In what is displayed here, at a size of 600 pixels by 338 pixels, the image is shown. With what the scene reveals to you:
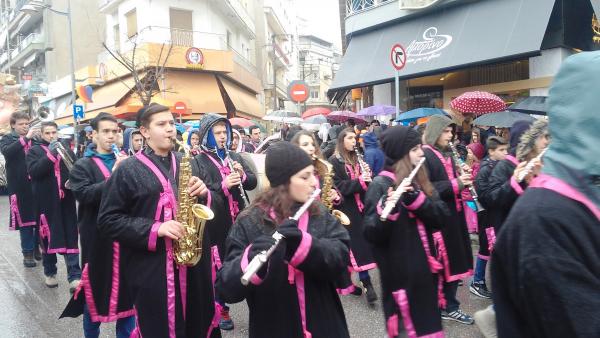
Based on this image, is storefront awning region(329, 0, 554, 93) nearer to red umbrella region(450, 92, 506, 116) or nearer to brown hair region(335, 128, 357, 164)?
red umbrella region(450, 92, 506, 116)

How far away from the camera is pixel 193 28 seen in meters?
27.3

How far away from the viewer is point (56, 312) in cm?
568

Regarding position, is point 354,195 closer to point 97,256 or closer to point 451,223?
point 451,223

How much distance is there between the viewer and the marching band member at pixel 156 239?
129 inches

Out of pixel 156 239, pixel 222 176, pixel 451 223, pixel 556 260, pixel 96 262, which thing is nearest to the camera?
pixel 556 260

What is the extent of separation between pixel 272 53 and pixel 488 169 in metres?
41.6

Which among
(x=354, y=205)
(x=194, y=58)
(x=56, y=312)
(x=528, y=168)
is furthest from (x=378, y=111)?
(x=194, y=58)

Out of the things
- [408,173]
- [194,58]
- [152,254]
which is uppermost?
[194,58]

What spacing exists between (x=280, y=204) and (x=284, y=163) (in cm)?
22

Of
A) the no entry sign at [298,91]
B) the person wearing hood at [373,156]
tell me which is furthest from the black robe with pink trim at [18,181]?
the no entry sign at [298,91]

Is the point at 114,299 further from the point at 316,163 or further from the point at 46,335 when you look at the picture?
the point at 316,163

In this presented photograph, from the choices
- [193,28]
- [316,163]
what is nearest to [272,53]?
[193,28]

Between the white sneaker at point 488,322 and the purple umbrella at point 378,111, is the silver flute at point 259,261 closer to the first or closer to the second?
the white sneaker at point 488,322

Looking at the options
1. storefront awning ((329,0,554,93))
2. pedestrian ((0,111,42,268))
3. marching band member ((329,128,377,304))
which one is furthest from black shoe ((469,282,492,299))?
storefront awning ((329,0,554,93))
